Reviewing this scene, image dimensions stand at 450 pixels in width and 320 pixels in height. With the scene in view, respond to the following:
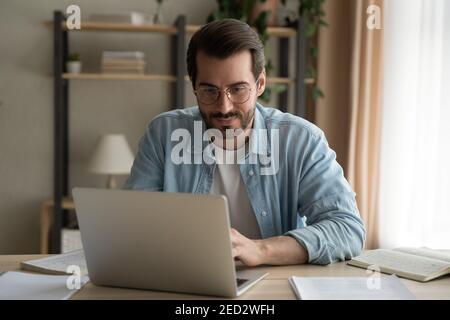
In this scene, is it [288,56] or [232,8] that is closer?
[232,8]

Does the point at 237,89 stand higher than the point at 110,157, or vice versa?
the point at 237,89

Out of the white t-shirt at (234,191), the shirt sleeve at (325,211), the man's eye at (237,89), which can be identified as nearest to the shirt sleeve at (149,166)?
the white t-shirt at (234,191)

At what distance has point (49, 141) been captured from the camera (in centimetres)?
373

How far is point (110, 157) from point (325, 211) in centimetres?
201

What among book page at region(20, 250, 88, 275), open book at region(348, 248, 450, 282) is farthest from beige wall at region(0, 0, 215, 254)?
open book at region(348, 248, 450, 282)

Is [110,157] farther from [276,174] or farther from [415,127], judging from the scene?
[276,174]

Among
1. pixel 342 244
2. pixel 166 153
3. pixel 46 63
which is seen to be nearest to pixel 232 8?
pixel 46 63

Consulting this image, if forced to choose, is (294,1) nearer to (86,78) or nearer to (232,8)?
(232,8)

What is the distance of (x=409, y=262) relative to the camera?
4.79ft

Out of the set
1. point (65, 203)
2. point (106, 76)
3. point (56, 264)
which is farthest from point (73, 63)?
point (56, 264)

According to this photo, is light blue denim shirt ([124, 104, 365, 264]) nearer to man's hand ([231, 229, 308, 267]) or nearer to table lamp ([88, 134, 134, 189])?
man's hand ([231, 229, 308, 267])
